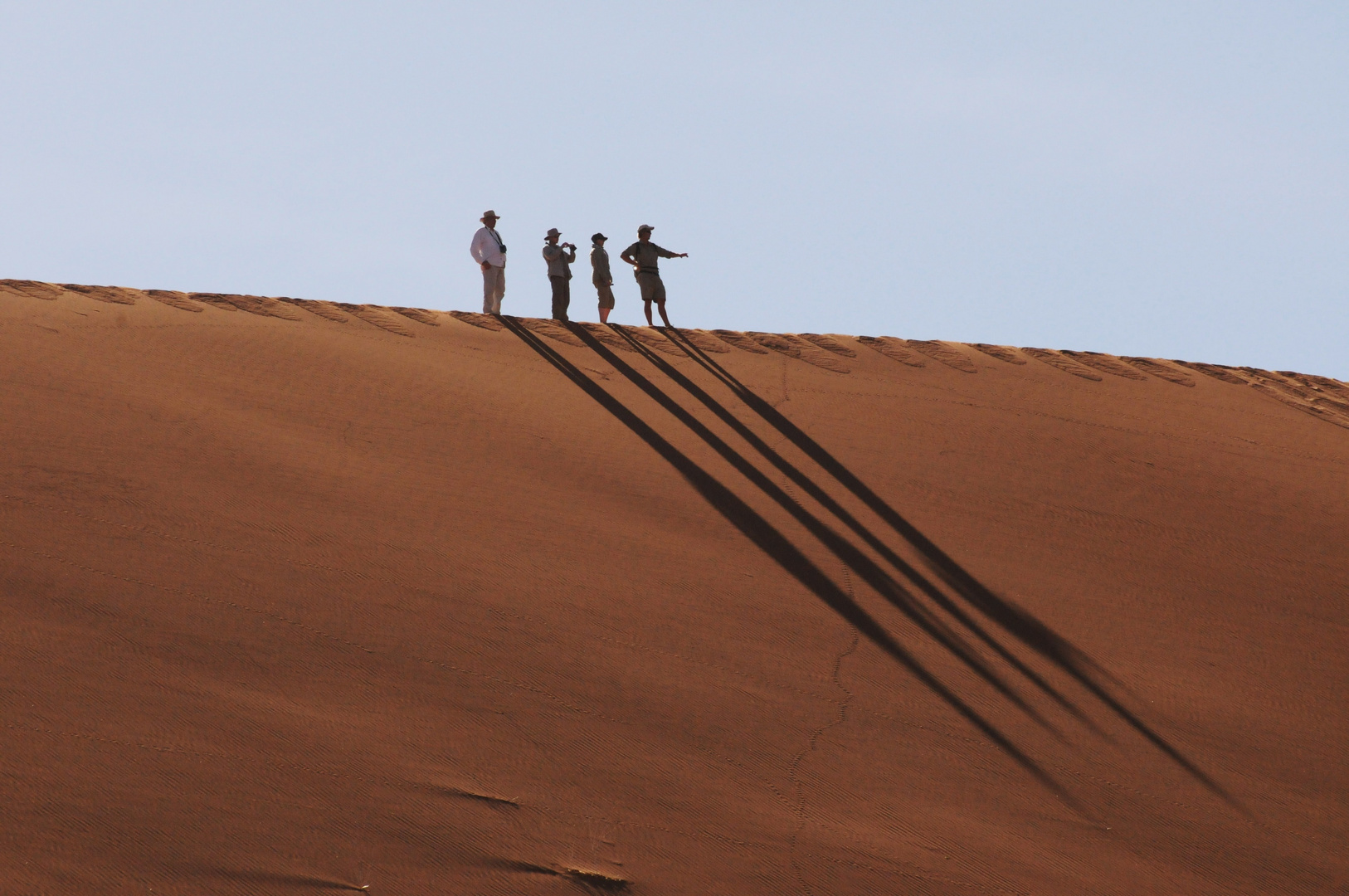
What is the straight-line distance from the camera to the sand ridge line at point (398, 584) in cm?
606

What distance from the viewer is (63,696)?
5199mm

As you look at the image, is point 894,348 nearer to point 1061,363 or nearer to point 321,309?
point 1061,363

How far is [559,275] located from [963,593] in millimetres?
5168

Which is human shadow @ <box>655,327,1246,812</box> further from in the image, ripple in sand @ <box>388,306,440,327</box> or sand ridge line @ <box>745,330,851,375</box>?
ripple in sand @ <box>388,306,440,327</box>

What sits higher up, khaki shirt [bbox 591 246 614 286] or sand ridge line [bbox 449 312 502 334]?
khaki shirt [bbox 591 246 614 286]

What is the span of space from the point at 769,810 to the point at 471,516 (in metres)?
2.37

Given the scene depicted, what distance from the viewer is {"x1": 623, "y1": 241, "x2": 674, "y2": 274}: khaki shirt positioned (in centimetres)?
1051

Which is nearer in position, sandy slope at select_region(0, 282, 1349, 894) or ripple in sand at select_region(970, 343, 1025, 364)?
sandy slope at select_region(0, 282, 1349, 894)

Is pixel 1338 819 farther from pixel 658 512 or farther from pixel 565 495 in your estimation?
pixel 565 495

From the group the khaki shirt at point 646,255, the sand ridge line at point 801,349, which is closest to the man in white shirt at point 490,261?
the khaki shirt at point 646,255

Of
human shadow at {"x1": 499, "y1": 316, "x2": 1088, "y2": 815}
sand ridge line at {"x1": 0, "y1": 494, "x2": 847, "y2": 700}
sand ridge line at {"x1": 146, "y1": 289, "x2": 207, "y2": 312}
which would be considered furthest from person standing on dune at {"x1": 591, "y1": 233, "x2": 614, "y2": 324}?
sand ridge line at {"x1": 0, "y1": 494, "x2": 847, "y2": 700}

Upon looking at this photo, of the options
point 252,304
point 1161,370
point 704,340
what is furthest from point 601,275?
point 1161,370

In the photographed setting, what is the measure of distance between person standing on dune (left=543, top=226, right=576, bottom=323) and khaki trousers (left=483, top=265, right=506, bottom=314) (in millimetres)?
408

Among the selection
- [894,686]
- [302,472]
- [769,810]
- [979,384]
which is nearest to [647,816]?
[769,810]
